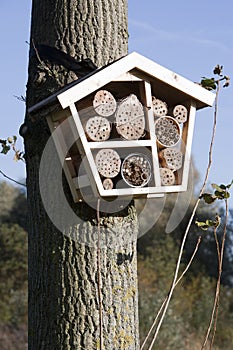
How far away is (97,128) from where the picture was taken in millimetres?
1944

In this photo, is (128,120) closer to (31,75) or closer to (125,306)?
(31,75)

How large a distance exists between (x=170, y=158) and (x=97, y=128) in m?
0.27

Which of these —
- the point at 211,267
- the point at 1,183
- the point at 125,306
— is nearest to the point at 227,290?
the point at 211,267

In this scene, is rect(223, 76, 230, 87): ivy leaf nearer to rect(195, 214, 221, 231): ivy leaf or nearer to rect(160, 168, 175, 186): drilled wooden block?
rect(160, 168, 175, 186): drilled wooden block

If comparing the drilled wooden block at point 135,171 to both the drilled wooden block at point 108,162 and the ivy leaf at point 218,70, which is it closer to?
the drilled wooden block at point 108,162

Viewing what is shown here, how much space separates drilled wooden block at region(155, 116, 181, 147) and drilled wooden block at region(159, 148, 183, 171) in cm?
2

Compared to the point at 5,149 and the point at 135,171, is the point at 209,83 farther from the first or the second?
the point at 5,149

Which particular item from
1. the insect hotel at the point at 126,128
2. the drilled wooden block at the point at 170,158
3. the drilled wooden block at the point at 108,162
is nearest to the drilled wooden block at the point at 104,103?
the insect hotel at the point at 126,128

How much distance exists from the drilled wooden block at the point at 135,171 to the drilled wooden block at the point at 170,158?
8 cm

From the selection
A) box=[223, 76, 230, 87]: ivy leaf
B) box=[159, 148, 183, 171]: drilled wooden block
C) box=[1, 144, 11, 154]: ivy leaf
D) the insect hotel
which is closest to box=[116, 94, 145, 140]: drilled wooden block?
the insect hotel

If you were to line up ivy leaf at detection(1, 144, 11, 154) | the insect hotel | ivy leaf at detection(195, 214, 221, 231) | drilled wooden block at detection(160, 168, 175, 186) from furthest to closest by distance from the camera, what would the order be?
ivy leaf at detection(1, 144, 11, 154) → drilled wooden block at detection(160, 168, 175, 186) → the insect hotel → ivy leaf at detection(195, 214, 221, 231)

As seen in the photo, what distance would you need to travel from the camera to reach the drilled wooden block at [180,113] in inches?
83.0

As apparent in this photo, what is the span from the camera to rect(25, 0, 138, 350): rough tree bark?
6.32 feet

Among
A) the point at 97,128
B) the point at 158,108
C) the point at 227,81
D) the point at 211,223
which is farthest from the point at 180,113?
the point at 211,223
